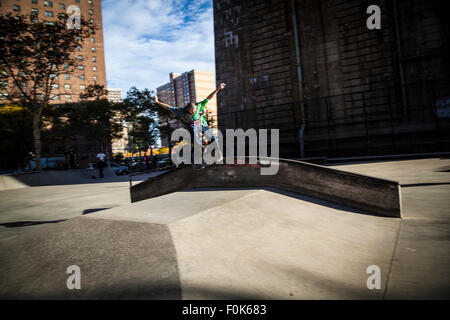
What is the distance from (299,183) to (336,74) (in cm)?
1361

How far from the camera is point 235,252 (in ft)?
9.64

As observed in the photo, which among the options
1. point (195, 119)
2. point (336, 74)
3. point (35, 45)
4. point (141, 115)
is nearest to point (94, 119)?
point (141, 115)

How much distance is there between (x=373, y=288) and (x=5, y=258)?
14.5 ft

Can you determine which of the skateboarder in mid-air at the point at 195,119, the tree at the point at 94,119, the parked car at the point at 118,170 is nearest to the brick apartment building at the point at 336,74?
the skateboarder in mid-air at the point at 195,119

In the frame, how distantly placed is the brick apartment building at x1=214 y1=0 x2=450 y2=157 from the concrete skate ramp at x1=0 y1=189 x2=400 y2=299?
12382mm

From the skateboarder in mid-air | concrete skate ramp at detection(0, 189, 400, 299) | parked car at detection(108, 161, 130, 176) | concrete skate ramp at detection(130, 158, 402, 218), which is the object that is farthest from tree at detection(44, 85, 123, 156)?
concrete skate ramp at detection(0, 189, 400, 299)

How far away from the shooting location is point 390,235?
12.3ft

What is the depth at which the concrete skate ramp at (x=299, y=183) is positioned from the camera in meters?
4.71

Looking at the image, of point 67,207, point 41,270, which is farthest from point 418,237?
point 67,207

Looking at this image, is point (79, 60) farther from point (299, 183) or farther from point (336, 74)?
point (299, 183)

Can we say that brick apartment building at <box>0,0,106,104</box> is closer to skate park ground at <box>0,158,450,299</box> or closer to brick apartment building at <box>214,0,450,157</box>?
brick apartment building at <box>214,0,450,157</box>

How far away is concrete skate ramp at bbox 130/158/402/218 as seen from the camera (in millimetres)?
4707

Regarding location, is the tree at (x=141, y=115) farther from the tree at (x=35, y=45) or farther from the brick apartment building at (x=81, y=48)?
the brick apartment building at (x=81, y=48)
